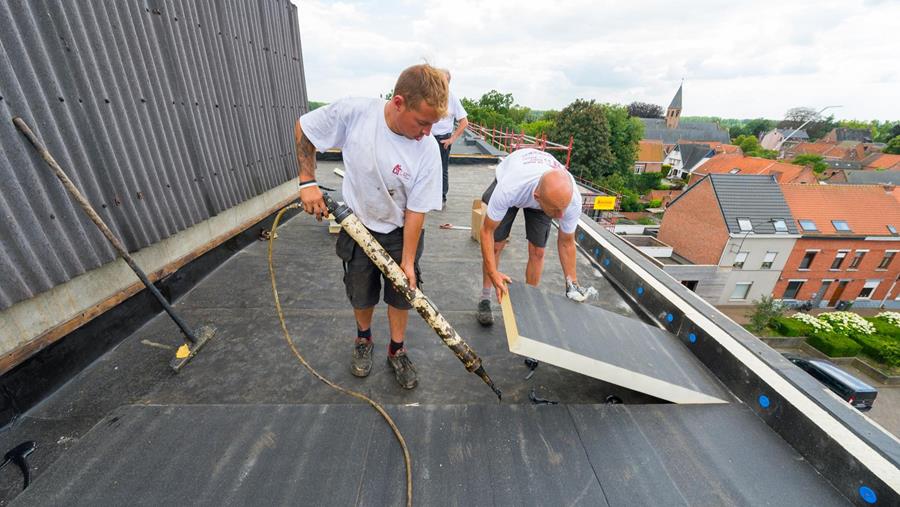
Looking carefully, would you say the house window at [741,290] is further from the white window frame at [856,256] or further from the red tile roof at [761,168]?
the red tile roof at [761,168]

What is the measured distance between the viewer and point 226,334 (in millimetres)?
2658

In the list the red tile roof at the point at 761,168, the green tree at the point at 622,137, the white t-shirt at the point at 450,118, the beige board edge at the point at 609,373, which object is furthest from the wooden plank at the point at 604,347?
the green tree at the point at 622,137

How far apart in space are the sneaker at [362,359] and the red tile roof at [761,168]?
36.1 metres

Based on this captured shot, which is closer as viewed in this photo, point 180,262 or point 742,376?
point 742,376

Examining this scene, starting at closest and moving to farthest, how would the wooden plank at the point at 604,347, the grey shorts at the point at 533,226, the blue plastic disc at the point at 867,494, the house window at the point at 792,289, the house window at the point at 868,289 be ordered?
the blue plastic disc at the point at 867,494 → the wooden plank at the point at 604,347 → the grey shorts at the point at 533,226 → the house window at the point at 792,289 → the house window at the point at 868,289

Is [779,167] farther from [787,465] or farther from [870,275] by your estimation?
[787,465]

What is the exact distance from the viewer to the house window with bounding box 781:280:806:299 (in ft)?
66.5

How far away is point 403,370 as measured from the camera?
90.2 inches

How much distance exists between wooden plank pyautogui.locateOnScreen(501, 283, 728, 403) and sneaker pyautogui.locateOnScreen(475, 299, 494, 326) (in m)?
0.53

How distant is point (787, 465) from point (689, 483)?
0.57m

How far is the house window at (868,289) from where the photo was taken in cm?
2093

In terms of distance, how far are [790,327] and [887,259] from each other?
11.2m

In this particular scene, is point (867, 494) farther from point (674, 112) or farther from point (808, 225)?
point (674, 112)

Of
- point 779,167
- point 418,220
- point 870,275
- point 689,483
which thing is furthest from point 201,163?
point 779,167
